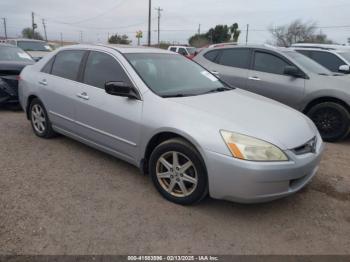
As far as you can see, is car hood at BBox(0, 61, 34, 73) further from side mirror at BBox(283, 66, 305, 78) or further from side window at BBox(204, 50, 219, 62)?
side mirror at BBox(283, 66, 305, 78)

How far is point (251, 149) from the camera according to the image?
297cm

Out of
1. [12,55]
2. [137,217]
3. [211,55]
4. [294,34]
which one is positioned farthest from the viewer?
[294,34]

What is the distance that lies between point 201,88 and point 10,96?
16.1 feet

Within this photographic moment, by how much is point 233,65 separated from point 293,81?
143 cm

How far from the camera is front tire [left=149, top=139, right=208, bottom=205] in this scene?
3.20 meters

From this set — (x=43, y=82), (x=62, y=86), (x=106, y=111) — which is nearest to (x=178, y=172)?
(x=106, y=111)

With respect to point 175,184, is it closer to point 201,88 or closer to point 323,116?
point 201,88

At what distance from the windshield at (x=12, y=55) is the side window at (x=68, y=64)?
365 cm

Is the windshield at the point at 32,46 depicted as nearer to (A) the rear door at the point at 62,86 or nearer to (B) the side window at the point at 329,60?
(A) the rear door at the point at 62,86

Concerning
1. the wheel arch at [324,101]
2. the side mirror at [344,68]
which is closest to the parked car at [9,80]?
the wheel arch at [324,101]

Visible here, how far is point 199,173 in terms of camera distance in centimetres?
318

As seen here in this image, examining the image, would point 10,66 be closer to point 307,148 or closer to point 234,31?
point 307,148

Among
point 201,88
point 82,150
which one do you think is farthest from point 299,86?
point 82,150

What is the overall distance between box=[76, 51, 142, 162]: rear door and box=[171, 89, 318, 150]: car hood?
0.58 meters
